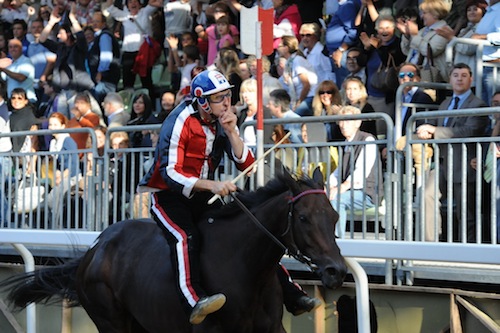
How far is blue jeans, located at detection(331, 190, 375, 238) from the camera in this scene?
8125mm

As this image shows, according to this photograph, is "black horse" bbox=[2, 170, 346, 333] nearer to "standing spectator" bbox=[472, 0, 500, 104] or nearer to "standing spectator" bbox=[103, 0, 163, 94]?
"standing spectator" bbox=[472, 0, 500, 104]

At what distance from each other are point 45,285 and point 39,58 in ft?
34.6

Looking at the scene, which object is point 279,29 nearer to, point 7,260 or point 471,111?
point 7,260

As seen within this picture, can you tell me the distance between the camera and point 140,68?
1543 cm

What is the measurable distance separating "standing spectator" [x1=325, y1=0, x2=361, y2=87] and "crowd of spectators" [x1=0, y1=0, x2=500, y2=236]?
0.01 metres

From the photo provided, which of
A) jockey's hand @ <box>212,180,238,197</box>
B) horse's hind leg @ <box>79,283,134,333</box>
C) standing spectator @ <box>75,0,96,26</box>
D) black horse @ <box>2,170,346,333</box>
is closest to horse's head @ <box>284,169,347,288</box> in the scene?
black horse @ <box>2,170,346,333</box>

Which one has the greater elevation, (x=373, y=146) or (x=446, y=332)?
(x=373, y=146)

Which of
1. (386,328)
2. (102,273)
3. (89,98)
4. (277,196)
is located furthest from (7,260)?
(277,196)

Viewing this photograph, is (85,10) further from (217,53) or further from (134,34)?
(217,53)

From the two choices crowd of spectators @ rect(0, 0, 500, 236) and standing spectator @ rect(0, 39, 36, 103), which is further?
standing spectator @ rect(0, 39, 36, 103)

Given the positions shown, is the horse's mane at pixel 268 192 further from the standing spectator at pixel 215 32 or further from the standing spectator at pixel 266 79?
the standing spectator at pixel 215 32

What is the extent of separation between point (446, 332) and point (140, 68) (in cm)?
902

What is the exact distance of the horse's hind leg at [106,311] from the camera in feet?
23.5

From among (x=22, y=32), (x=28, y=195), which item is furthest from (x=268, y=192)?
(x=22, y=32)
